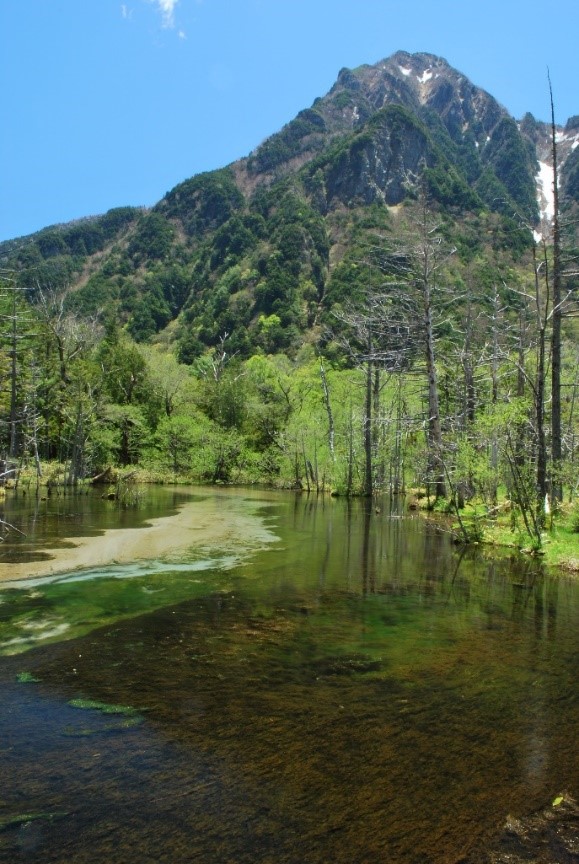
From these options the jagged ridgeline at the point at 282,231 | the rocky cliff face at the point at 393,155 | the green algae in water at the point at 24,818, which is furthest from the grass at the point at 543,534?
the rocky cliff face at the point at 393,155

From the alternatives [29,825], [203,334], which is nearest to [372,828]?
[29,825]

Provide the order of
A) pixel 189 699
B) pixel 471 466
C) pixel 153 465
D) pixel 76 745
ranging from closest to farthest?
pixel 76 745
pixel 189 699
pixel 471 466
pixel 153 465

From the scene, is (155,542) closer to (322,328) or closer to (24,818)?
(24,818)

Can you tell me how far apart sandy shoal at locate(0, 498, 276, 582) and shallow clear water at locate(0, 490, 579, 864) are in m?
1.52

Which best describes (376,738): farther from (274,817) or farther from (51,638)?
(51,638)

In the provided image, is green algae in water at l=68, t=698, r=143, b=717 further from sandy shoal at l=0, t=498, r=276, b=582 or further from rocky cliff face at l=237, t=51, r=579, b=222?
rocky cliff face at l=237, t=51, r=579, b=222

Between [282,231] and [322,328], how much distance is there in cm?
6455

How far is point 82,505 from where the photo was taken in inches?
926

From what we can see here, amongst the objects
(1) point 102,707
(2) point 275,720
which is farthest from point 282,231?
(2) point 275,720

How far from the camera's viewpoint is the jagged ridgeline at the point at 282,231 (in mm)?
101250

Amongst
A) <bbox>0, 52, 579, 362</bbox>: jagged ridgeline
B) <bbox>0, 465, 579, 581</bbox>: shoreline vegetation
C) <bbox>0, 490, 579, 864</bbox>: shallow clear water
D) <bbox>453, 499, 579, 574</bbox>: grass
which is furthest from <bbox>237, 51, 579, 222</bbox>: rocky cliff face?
<bbox>0, 490, 579, 864</bbox>: shallow clear water

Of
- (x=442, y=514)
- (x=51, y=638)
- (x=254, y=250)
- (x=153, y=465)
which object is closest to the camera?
(x=51, y=638)

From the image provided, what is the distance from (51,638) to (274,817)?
4.51 metres

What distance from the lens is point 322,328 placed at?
59781mm
